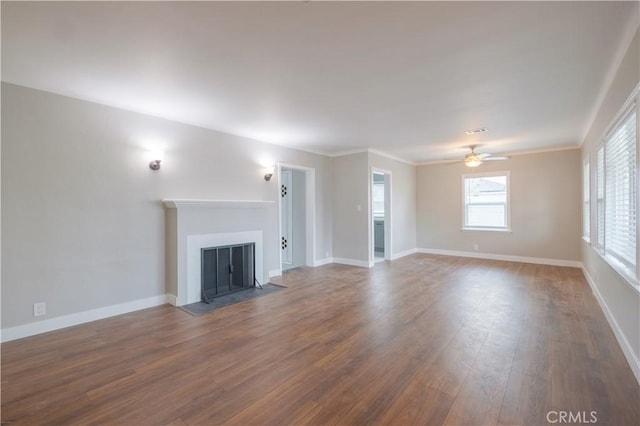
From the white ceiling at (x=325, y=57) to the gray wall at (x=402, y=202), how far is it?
2932 millimetres

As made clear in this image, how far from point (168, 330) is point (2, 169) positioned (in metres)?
2.24

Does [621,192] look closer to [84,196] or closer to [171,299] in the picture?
[171,299]

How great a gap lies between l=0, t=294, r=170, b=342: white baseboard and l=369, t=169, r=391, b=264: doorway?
4127 millimetres

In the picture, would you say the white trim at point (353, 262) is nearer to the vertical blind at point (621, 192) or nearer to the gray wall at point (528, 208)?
the gray wall at point (528, 208)

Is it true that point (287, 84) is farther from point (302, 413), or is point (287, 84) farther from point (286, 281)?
point (286, 281)

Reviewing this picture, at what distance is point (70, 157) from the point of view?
321 cm

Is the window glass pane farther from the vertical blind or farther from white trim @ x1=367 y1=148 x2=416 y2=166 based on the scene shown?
the vertical blind

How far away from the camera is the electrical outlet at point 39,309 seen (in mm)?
2988

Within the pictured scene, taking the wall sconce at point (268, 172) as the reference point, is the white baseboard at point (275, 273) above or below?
below

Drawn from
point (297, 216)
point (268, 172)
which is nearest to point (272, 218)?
point (268, 172)

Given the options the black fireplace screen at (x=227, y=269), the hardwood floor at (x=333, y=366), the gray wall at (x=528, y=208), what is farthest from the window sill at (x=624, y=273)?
the black fireplace screen at (x=227, y=269)

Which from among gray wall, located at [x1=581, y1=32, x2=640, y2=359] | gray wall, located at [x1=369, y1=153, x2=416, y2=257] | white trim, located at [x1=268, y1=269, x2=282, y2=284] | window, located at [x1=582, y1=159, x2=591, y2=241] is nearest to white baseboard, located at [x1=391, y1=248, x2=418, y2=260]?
gray wall, located at [x1=369, y1=153, x2=416, y2=257]

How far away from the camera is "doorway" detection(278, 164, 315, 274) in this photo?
250 inches

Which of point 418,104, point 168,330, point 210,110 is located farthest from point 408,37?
point 168,330
